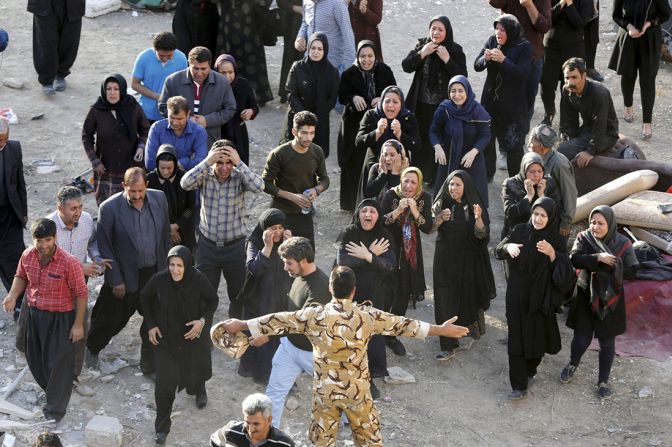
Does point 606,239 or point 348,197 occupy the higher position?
point 606,239

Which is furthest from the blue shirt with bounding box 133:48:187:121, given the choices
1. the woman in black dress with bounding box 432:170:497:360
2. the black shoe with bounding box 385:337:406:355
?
the black shoe with bounding box 385:337:406:355

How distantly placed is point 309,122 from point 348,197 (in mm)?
1829

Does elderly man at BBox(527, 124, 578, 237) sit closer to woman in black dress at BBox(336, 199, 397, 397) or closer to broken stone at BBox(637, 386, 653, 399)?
broken stone at BBox(637, 386, 653, 399)

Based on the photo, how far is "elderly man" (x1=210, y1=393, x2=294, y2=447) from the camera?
253 inches

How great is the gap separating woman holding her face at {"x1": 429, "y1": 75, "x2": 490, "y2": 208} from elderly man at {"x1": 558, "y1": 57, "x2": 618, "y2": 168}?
94cm

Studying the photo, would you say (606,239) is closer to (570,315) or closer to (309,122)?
(570,315)

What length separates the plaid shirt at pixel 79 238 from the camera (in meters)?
8.35

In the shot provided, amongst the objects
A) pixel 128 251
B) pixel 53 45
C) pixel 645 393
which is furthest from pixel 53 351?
pixel 53 45

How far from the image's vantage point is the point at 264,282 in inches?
336

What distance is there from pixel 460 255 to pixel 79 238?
2.78 metres

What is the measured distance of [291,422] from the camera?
8.41m

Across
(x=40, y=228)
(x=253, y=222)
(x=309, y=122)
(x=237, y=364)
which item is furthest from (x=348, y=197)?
(x=40, y=228)

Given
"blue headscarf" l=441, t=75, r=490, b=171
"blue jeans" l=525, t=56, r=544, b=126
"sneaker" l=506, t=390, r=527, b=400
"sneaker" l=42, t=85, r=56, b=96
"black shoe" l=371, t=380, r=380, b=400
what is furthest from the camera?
"sneaker" l=42, t=85, r=56, b=96

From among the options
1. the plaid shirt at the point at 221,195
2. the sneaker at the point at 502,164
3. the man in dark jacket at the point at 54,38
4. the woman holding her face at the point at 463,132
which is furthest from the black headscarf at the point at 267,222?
the man in dark jacket at the point at 54,38
